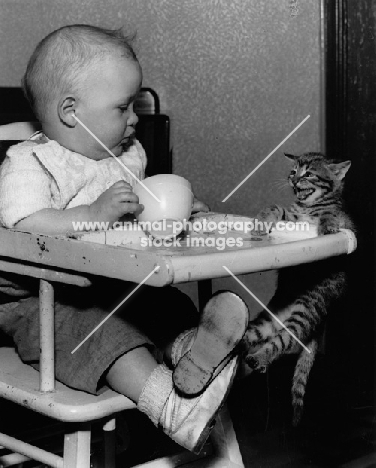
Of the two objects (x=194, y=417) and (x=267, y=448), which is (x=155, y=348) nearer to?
(x=194, y=417)

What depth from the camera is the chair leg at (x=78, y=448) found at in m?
1.19

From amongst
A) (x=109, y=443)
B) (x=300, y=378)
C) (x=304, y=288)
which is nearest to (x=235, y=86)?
(x=304, y=288)

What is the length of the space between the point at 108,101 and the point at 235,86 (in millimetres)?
1084

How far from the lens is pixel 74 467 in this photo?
46.8 inches

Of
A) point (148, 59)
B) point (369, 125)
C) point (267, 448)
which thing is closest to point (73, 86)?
point (148, 59)

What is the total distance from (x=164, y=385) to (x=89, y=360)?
0.13 metres

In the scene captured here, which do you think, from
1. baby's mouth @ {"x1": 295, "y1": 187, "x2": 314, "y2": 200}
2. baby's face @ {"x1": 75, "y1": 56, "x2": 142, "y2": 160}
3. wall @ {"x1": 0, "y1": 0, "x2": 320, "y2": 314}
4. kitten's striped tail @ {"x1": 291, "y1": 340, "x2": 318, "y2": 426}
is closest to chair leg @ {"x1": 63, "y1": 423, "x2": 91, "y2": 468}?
baby's face @ {"x1": 75, "y1": 56, "x2": 142, "y2": 160}

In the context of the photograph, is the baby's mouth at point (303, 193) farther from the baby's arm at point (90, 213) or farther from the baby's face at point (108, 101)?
the baby's arm at point (90, 213)

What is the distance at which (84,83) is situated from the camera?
128 centimetres

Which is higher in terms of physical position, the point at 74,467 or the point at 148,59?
the point at 148,59

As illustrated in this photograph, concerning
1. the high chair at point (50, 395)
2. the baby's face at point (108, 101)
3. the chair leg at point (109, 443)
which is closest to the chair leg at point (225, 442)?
the high chair at point (50, 395)

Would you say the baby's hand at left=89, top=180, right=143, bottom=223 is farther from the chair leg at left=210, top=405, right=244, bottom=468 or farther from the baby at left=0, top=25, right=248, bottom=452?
the chair leg at left=210, top=405, right=244, bottom=468

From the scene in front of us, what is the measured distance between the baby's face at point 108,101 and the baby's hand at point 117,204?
0.19 meters

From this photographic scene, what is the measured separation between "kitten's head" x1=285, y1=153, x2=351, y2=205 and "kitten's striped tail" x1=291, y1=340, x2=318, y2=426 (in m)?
0.34
